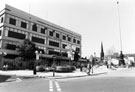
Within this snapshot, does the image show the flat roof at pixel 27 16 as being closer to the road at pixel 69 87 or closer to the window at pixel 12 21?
the window at pixel 12 21

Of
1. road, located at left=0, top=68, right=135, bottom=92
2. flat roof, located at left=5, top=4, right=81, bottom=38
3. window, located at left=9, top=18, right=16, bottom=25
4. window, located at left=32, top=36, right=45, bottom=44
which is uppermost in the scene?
flat roof, located at left=5, top=4, right=81, bottom=38

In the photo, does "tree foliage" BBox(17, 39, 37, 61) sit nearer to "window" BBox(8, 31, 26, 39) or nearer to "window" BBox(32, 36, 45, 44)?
"window" BBox(8, 31, 26, 39)

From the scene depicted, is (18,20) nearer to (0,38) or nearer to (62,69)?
(0,38)

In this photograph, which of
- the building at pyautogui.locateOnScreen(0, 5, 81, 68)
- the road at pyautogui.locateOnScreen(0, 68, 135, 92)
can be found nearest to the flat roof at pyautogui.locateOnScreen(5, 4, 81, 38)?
the building at pyautogui.locateOnScreen(0, 5, 81, 68)

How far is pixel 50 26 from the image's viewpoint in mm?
63094

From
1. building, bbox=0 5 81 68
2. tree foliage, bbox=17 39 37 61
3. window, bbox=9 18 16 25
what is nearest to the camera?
tree foliage, bbox=17 39 37 61

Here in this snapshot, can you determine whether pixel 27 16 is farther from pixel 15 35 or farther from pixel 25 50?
pixel 25 50

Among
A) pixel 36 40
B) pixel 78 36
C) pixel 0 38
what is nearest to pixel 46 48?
pixel 36 40

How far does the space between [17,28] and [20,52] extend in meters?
10.1

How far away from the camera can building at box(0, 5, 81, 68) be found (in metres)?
43.5

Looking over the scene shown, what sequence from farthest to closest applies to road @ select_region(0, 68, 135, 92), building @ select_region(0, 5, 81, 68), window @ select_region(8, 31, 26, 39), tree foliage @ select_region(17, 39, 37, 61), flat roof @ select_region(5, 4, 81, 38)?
flat roof @ select_region(5, 4, 81, 38), window @ select_region(8, 31, 26, 39), building @ select_region(0, 5, 81, 68), tree foliage @ select_region(17, 39, 37, 61), road @ select_region(0, 68, 135, 92)

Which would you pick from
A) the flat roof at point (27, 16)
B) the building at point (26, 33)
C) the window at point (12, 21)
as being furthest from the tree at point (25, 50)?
the flat roof at point (27, 16)

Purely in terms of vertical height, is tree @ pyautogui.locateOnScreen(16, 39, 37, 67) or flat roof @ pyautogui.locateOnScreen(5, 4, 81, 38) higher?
flat roof @ pyautogui.locateOnScreen(5, 4, 81, 38)

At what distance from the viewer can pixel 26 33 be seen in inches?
1998
